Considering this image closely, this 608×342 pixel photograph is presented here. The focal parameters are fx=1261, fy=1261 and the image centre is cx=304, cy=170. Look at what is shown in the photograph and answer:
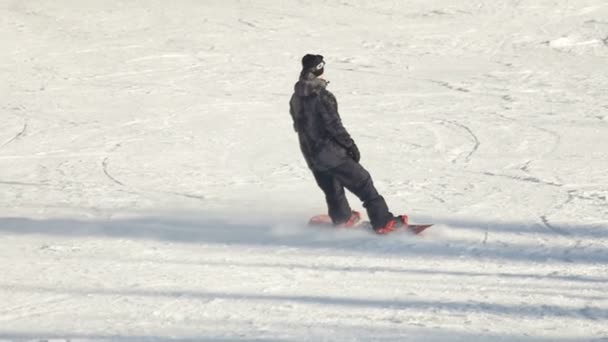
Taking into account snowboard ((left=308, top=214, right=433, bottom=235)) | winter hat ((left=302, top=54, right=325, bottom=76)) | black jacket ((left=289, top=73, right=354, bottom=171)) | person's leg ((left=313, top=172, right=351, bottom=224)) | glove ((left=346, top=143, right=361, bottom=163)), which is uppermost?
winter hat ((left=302, top=54, right=325, bottom=76))

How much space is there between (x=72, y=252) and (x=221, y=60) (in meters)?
9.47

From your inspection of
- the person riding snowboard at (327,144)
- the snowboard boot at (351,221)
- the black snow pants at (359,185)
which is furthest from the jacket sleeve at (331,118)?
the snowboard boot at (351,221)

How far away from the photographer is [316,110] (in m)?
8.66

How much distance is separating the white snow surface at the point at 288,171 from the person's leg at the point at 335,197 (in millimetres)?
192

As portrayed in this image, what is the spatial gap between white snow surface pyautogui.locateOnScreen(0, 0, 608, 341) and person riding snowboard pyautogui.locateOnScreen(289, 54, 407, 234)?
26 centimetres

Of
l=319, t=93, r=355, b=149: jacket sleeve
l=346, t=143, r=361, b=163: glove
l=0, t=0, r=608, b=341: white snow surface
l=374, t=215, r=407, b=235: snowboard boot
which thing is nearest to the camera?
l=0, t=0, r=608, b=341: white snow surface

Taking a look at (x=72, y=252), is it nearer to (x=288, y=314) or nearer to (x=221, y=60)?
(x=288, y=314)

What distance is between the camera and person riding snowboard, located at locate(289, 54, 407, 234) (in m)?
8.66

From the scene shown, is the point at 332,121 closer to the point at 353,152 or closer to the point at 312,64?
the point at 353,152

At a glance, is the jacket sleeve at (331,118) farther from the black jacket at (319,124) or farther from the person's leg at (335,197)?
the person's leg at (335,197)

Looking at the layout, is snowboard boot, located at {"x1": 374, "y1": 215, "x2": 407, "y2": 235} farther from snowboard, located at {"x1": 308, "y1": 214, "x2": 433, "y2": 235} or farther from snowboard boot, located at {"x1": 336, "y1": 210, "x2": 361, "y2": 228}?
snowboard boot, located at {"x1": 336, "y1": 210, "x2": 361, "y2": 228}

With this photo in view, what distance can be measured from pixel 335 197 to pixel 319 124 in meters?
0.61

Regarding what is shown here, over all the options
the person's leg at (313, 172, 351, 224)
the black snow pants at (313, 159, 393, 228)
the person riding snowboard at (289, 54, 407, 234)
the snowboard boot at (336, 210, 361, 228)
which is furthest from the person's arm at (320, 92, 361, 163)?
the snowboard boot at (336, 210, 361, 228)

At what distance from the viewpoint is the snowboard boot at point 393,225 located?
888 centimetres
